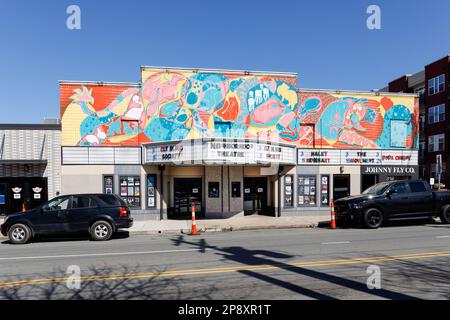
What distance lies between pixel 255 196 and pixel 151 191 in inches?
239

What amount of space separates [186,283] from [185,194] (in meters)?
11.4

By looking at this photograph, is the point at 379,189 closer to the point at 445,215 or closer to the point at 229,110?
the point at 445,215

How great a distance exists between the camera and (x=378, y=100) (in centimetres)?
1781

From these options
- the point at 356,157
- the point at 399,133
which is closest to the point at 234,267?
the point at 356,157

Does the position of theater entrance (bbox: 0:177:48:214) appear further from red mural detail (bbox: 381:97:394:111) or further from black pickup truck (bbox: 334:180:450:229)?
red mural detail (bbox: 381:97:394:111)

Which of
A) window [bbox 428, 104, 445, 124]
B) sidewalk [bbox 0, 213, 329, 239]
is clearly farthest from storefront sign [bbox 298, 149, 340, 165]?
window [bbox 428, 104, 445, 124]

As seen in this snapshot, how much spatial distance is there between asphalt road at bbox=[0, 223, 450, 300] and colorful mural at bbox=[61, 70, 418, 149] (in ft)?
22.3

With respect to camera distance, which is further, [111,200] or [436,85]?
[436,85]

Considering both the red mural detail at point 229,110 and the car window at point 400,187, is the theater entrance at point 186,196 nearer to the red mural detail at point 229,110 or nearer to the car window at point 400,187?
the red mural detail at point 229,110

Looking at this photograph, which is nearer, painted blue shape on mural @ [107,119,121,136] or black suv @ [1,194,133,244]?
black suv @ [1,194,133,244]

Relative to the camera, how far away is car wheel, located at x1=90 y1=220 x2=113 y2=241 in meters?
10.5

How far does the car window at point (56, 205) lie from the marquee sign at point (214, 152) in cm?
505

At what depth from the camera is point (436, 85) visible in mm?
34438
